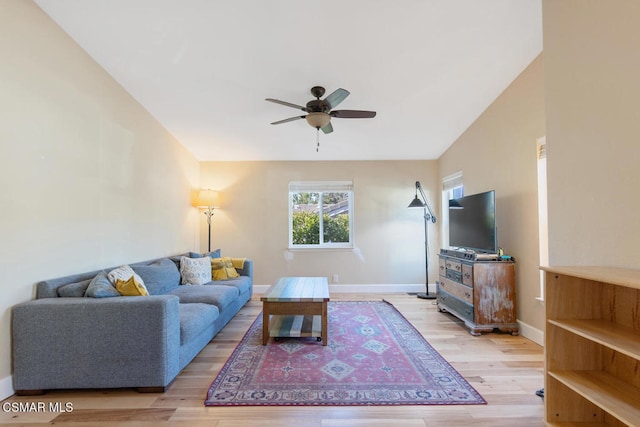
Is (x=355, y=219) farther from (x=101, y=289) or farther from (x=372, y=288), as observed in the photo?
(x=101, y=289)

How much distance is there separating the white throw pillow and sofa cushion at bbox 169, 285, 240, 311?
0.23 metres

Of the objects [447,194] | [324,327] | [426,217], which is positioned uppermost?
[447,194]

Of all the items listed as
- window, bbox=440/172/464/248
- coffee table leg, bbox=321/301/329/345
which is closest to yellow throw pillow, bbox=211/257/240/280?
coffee table leg, bbox=321/301/329/345

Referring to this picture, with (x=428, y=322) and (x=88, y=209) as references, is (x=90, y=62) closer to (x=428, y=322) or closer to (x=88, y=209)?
(x=88, y=209)

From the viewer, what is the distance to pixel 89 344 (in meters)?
1.99

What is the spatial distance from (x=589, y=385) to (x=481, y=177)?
2.83 meters

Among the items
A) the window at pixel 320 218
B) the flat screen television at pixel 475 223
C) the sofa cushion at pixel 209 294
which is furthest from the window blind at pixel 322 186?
the sofa cushion at pixel 209 294

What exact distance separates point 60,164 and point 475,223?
412cm

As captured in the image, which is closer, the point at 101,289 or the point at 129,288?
the point at 101,289

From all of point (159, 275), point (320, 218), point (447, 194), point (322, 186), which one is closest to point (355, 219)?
point (320, 218)

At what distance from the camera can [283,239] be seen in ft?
16.8

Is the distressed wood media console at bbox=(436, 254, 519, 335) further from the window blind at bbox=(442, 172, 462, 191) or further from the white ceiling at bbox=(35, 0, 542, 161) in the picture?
the white ceiling at bbox=(35, 0, 542, 161)

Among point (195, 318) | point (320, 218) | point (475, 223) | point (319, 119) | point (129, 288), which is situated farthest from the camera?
point (320, 218)

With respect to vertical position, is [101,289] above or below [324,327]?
above
